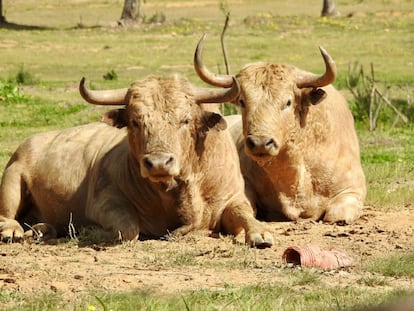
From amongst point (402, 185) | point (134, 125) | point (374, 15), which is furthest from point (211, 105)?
point (374, 15)

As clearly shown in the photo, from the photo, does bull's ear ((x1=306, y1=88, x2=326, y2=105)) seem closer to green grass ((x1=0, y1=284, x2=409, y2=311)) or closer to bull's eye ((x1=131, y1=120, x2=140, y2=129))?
bull's eye ((x1=131, y1=120, x2=140, y2=129))

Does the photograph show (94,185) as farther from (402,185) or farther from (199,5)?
(199,5)

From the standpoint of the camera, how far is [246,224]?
10.3 meters

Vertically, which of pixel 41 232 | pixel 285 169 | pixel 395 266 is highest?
pixel 395 266

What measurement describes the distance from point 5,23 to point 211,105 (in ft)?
135

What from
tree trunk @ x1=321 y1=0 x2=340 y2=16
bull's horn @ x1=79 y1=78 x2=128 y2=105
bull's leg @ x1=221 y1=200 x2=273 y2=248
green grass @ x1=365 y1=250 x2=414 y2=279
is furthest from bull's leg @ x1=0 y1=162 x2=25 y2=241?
tree trunk @ x1=321 y1=0 x2=340 y2=16

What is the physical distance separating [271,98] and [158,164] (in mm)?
2014

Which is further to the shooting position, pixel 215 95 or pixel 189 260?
pixel 215 95

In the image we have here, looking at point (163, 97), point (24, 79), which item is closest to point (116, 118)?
point (163, 97)

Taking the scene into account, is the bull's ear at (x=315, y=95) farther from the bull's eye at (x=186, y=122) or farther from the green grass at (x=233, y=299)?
the green grass at (x=233, y=299)

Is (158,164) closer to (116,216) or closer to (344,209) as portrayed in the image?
(116,216)

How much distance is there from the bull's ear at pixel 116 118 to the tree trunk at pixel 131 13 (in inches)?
1608

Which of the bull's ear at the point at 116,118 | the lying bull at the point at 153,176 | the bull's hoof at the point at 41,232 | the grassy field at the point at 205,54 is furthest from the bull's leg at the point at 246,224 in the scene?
the bull's hoof at the point at 41,232

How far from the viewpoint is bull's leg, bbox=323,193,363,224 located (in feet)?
37.3
